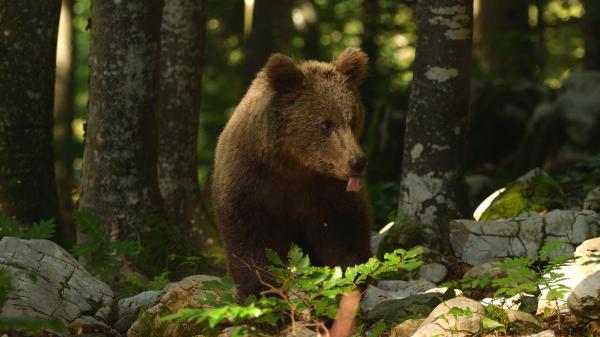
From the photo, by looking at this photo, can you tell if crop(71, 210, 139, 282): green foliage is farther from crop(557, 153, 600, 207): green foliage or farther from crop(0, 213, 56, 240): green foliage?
crop(557, 153, 600, 207): green foliage

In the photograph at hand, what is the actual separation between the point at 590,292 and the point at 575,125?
7836 mm

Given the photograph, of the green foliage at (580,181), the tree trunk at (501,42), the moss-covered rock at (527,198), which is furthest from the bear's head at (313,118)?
the tree trunk at (501,42)

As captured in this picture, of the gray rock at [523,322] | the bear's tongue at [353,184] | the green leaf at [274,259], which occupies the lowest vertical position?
the gray rock at [523,322]

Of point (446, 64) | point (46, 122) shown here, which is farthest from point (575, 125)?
point (46, 122)

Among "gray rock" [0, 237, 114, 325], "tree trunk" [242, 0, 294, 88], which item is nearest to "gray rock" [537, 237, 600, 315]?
"gray rock" [0, 237, 114, 325]

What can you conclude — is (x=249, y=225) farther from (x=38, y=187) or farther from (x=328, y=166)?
(x=38, y=187)

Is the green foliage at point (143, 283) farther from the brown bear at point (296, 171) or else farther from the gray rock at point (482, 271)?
the gray rock at point (482, 271)

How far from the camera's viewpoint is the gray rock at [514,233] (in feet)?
24.8

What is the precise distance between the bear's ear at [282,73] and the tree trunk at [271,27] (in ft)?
24.6

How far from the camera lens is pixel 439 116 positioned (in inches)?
316

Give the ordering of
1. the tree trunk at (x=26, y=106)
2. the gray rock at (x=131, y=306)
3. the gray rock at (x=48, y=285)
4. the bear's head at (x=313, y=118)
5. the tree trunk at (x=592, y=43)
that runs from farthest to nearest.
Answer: the tree trunk at (x=592, y=43)
the tree trunk at (x=26, y=106)
the gray rock at (x=131, y=306)
the bear's head at (x=313, y=118)
the gray rock at (x=48, y=285)

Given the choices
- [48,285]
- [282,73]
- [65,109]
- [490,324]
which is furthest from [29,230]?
[65,109]

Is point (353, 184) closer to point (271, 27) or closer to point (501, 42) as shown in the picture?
point (271, 27)

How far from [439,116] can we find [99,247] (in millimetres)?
3396
